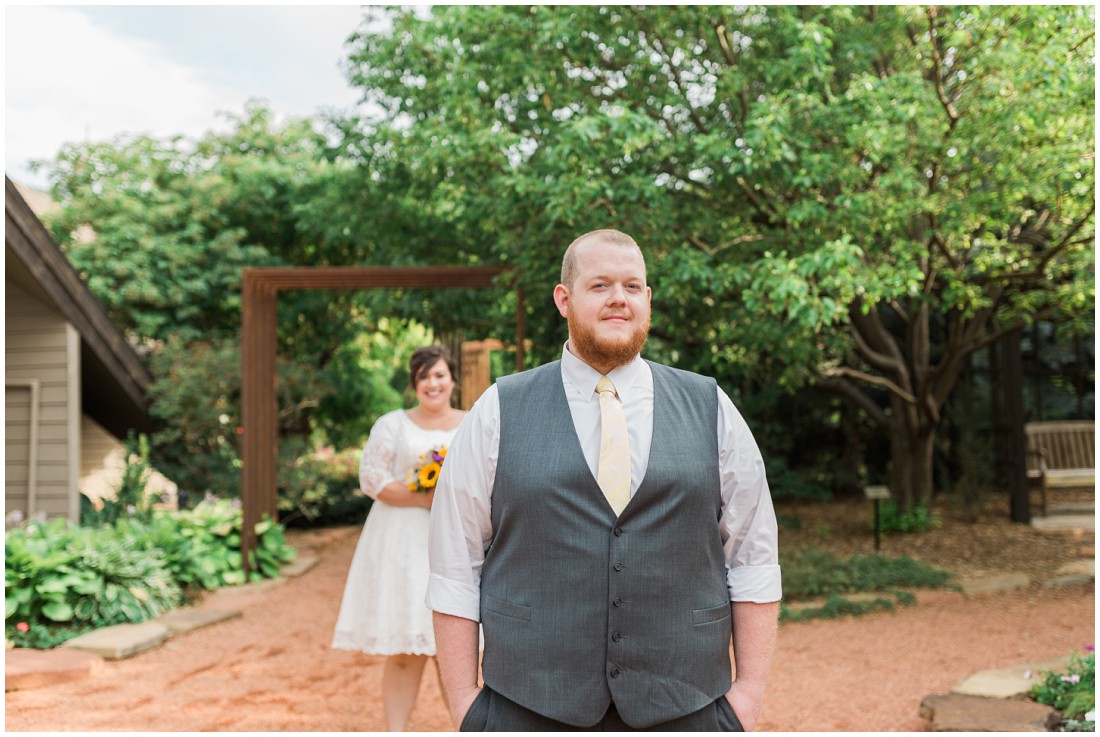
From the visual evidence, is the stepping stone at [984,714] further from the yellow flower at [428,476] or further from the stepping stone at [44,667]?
the stepping stone at [44,667]

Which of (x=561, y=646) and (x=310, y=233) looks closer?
(x=561, y=646)

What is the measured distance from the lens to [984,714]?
4.02m

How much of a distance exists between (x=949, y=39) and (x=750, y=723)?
549 centimetres

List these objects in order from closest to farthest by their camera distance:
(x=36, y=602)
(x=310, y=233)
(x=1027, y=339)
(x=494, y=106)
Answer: (x=36, y=602), (x=494, y=106), (x=1027, y=339), (x=310, y=233)

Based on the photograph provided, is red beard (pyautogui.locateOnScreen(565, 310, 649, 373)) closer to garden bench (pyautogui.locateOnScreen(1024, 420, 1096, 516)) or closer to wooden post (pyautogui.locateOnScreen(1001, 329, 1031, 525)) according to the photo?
wooden post (pyautogui.locateOnScreen(1001, 329, 1031, 525))

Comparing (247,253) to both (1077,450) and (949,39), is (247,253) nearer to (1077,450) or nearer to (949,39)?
(949,39)

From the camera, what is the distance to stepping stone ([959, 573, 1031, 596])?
688 centimetres

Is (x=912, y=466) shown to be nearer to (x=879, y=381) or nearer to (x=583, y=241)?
(x=879, y=381)

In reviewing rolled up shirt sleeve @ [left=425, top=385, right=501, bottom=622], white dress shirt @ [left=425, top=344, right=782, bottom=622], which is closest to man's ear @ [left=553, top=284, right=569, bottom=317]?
white dress shirt @ [left=425, top=344, right=782, bottom=622]

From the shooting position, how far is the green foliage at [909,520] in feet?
29.6

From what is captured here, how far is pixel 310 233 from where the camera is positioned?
38.6ft

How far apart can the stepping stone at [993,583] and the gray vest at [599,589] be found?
19.2ft

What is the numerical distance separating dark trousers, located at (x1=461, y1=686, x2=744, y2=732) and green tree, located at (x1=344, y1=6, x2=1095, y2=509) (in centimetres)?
350

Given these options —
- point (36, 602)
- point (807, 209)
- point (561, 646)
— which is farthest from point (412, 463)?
A: point (36, 602)
